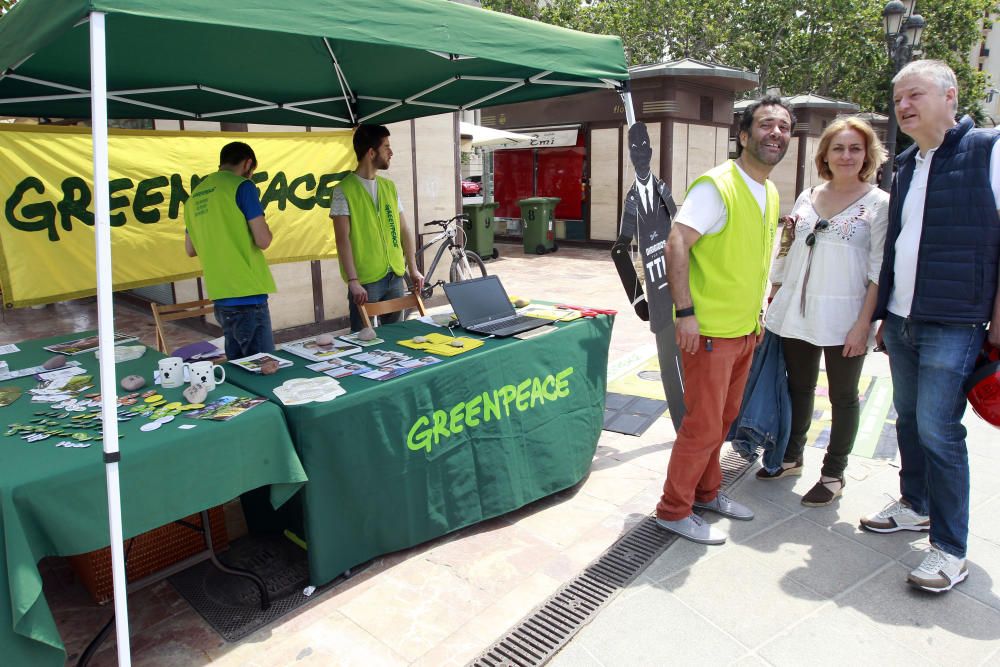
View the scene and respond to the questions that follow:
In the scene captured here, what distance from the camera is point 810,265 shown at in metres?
3.16

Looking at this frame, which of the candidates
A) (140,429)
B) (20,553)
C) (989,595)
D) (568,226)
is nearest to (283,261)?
(140,429)

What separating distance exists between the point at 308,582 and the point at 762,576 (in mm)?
1876

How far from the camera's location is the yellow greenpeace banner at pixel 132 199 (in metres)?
4.67

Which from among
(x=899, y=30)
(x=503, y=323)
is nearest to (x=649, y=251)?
(x=503, y=323)

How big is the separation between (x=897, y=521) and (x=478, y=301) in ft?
7.47

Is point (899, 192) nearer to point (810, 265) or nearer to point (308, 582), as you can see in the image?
point (810, 265)

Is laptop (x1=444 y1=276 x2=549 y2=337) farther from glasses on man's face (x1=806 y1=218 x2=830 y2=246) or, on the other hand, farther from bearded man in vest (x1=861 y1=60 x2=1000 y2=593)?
bearded man in vest (x1=861 y1=60 x2=1000 y2=593)

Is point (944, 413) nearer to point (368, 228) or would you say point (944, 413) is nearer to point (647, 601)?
point (647, 601)

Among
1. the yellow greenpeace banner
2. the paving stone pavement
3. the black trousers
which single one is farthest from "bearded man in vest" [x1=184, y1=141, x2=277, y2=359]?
the black trousers

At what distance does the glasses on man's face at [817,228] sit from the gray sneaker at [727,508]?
4.26 feet

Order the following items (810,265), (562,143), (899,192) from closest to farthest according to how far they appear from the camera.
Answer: (899,192) → (810,265) → (562,143)

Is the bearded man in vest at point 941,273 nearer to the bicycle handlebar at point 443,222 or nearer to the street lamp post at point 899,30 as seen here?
the bicycle handlebar at point 443,222

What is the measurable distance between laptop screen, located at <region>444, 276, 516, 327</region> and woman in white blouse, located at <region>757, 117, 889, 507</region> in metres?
1.41

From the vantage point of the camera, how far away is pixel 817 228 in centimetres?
313
